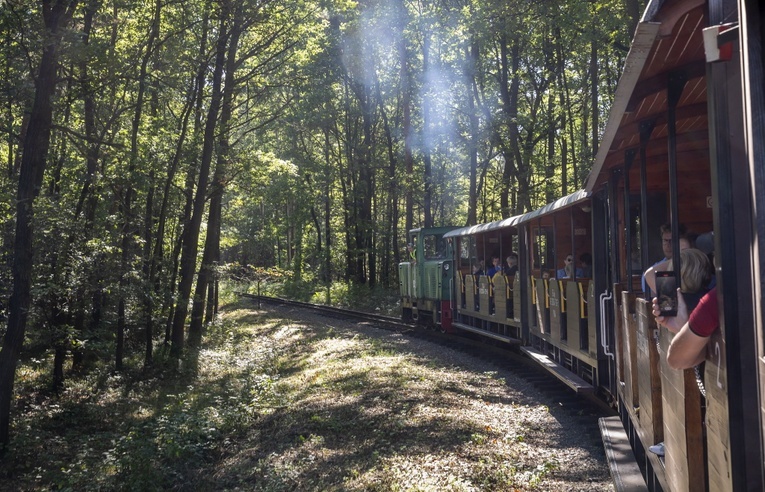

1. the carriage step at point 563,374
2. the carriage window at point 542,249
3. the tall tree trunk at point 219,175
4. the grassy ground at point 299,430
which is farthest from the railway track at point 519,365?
the tall tree trunk at point 219,175

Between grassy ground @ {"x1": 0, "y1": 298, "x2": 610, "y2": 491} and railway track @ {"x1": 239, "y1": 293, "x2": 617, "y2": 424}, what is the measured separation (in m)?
0.50

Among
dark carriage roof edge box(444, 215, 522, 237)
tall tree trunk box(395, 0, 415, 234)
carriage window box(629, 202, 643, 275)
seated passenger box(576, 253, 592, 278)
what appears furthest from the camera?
tall tree trunk box(395, 0, 415, 234)

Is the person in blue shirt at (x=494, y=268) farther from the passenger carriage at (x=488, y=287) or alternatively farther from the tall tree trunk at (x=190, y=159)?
the tall tree trunk at (x=190, y=159)

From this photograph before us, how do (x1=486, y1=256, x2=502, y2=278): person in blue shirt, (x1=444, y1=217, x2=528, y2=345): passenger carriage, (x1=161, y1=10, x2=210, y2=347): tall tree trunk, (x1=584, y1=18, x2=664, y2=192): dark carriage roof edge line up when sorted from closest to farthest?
(x1=584, y1=18, x2=664, y2=192): dark carriage roof edge < (x1=444, y1=217, x2=528, y2=345): passenger carriage < (x1=486, y1=256, x2=502, y2=278): person in blue shirt < (x1=161, y1=10, x2=210, y2=347): tall tree trunk

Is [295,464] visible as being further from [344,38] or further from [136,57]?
[344,38]

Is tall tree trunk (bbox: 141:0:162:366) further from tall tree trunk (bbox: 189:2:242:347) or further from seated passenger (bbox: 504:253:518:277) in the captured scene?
seated passenger (bbox: 504:253:518:277)

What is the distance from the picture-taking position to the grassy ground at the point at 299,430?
7.37m

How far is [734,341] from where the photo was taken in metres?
2.28

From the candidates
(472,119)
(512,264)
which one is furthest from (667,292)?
(472,119)

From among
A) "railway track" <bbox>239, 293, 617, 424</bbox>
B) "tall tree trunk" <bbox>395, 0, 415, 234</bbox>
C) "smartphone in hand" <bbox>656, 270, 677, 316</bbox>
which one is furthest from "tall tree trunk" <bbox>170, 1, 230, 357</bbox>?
"smartphone in hand" <bbox>656, 270, 677, 316</bbox>

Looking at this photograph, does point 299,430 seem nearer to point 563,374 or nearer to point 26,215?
point 563,374

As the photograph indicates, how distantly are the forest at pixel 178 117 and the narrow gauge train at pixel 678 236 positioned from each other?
6.93 m

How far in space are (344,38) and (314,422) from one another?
2519 cm

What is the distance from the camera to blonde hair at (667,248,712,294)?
10.2ft
